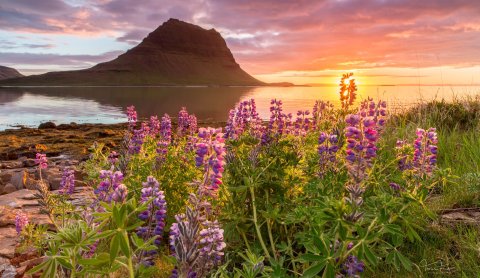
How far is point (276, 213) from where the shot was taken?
12.5 feet

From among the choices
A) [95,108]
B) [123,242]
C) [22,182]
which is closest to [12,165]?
[22,182]

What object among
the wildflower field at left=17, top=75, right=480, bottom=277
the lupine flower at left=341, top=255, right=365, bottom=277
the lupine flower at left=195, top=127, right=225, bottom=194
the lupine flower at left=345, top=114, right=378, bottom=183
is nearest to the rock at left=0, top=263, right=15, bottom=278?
the wildflower field at left=17, top=75, right=480, bottom=277

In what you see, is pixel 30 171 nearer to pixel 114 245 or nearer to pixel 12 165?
pixel 12 165

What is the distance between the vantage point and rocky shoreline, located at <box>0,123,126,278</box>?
19.2ft

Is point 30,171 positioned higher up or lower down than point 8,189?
lower down

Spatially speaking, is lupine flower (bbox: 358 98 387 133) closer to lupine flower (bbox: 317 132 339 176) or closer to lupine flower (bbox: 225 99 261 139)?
lupine flower (bbox: 317 132 339 176)

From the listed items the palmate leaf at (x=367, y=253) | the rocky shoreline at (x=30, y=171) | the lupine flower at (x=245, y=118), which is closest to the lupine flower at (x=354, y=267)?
the palmate leaf at (x=367, y=253)

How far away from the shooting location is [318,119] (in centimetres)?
834

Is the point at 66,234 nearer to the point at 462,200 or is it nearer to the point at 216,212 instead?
the point at 216,212

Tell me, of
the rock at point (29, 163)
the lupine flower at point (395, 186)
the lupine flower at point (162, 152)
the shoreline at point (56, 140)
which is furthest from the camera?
the shoreline at point (56, 140)

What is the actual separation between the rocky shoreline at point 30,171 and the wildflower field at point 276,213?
0.44 meters

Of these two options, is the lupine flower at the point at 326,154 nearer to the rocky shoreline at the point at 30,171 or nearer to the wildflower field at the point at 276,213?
the wildflower field at the point at 276,213

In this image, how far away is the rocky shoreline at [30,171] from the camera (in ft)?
19.2

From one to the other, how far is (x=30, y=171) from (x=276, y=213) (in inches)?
491
